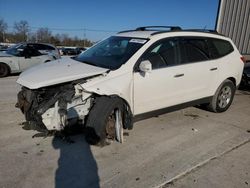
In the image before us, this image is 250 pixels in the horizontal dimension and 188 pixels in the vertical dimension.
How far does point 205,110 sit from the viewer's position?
20.8 feet

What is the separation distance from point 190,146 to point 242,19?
927cm

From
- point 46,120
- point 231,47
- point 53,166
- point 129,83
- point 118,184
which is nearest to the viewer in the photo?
point 118,184

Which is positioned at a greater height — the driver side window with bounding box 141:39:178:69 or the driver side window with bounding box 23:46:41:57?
the driver side window with bounding box 141:39:178:69

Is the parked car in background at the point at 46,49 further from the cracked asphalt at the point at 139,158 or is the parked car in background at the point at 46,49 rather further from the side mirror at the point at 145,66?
the side mirror at the point at 145,66

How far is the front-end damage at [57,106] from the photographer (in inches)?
152

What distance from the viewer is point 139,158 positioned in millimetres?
3818

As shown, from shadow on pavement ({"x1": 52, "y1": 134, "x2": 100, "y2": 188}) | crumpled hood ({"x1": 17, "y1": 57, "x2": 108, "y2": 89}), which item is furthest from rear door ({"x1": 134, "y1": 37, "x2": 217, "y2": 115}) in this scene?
shadow on pavement ({"x1": 52, "y1": 134, "x2": 100, "y2": 188})

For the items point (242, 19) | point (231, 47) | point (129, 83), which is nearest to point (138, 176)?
point (129, 83)

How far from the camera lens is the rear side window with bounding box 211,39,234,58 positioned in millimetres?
5734

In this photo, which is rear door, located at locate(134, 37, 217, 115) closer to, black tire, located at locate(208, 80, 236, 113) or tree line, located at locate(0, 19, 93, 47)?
black tire, located at locate(208, 80, 236, 113)

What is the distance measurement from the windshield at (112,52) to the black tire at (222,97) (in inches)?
92.4

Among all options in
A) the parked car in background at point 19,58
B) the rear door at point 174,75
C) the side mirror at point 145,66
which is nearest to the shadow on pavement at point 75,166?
the rear door at point 174,75

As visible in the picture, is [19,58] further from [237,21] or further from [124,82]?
[237,21]

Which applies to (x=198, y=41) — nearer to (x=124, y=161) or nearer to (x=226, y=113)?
(x=226, y=113)
